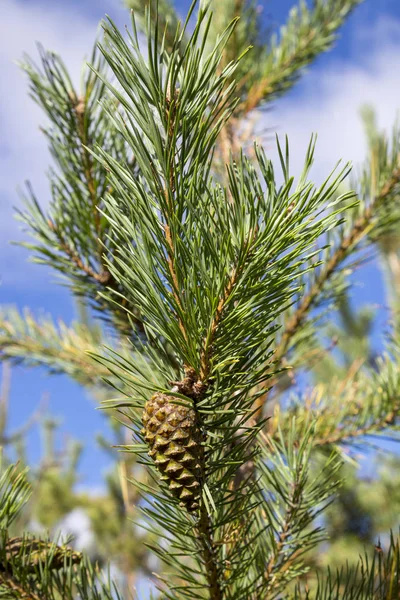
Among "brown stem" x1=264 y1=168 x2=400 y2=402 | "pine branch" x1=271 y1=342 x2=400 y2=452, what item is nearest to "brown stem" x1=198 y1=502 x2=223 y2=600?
"pine branch" x1=271 y1=342 x2=400 y2=452

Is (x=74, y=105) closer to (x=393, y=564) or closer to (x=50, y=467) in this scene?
(x=393, y=564)

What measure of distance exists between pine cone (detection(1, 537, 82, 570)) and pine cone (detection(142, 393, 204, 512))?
26 cm

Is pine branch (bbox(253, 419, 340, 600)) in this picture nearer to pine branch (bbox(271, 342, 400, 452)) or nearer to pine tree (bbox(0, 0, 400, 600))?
pine tree (bbox(0, 0, 400, 600))

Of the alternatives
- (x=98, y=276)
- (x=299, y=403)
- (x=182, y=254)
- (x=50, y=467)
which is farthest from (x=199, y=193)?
(x=50, y=467)

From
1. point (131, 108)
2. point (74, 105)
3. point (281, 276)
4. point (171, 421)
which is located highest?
point (74, 105)

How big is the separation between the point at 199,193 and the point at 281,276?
0.10m

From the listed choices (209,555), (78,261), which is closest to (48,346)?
(78,261)

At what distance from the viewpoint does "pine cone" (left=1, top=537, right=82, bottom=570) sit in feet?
2.10

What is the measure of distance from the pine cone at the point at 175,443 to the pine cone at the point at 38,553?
26 cm

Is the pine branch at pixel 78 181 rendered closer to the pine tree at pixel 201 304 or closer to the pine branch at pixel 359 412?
the pine tree at pixel 201 304

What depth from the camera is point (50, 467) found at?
596cm

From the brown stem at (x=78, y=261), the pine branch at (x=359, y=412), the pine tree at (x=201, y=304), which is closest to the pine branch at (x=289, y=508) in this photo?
the pine tree at (x=201, y=304)

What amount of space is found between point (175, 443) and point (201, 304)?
0.12 metres

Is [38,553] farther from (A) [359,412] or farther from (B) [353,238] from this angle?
(B) [353,238]
